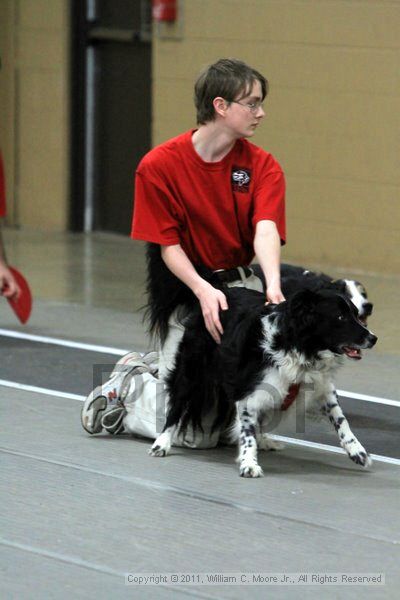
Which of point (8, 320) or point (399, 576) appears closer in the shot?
point (399, 576)

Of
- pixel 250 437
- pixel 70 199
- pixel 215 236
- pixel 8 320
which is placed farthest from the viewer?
pixel 70 199

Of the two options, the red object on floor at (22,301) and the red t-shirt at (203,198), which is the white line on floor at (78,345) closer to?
the red t-shirt at (203,198)

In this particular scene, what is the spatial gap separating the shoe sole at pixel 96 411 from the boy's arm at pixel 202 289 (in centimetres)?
75

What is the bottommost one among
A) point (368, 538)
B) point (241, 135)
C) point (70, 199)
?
point (70, 199)

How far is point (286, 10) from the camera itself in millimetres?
11680

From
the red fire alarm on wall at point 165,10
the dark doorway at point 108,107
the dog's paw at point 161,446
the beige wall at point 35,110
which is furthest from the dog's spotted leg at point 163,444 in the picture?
the beige wall at point 35,110

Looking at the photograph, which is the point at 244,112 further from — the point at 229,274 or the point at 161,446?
the point at 161,446

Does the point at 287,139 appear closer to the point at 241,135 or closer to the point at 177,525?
the point at 241,135

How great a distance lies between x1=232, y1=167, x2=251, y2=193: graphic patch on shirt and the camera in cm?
618

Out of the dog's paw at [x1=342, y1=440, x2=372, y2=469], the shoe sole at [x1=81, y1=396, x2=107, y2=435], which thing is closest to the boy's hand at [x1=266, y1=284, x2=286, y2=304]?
the dog's paw at [x1=342, y1=440, x2=372, y2=469]

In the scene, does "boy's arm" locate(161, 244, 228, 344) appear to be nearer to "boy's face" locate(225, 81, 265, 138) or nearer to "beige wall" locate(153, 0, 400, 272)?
"boy's face" locate(225, 81, 265, 138)

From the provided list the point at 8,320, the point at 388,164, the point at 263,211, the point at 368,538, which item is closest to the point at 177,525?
the point at 368,538

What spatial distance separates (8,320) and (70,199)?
4.56 m

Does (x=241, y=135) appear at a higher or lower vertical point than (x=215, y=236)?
higher
